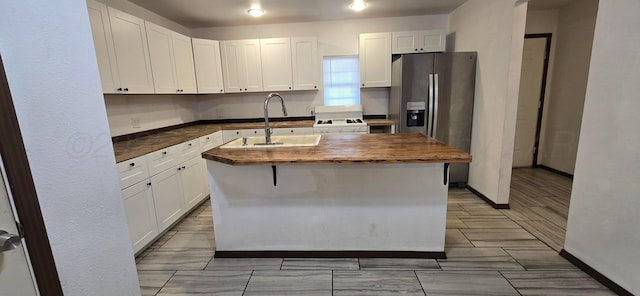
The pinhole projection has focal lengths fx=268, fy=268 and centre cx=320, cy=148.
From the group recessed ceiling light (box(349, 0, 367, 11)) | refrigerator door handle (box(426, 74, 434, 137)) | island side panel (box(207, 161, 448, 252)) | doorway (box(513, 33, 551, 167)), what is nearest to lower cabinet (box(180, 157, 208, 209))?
island side panel (box(207, 161, 448, 252))

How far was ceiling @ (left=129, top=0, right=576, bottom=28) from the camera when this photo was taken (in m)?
3.15

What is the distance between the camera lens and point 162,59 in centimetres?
302

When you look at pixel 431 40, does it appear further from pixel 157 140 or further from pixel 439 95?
pixel 157 140

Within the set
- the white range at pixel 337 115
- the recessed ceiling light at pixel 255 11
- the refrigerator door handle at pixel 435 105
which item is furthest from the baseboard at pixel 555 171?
the recessed ceiling light at pixel 255 11

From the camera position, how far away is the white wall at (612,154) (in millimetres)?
1548

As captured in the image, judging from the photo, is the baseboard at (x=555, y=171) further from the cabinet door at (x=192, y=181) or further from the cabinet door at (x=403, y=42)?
the cabinet door at (x=192, y=181)

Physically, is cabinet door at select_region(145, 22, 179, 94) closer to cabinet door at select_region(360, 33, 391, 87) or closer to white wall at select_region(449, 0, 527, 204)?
cabinet door at select_region(360, 33, 391, 87)

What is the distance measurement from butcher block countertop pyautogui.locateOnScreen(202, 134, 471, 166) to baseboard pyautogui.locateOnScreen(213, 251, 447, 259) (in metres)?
0.82

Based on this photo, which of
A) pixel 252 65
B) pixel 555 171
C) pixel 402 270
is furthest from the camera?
pixel 555 171

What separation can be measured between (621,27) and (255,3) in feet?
10.3

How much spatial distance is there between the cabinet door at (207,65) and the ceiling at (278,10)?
35cm

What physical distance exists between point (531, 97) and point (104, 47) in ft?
17.7

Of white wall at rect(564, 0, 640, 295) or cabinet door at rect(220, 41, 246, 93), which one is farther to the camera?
cabinet door at rect(220, 41, 246, 93)

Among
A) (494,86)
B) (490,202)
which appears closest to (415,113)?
(494,86)
